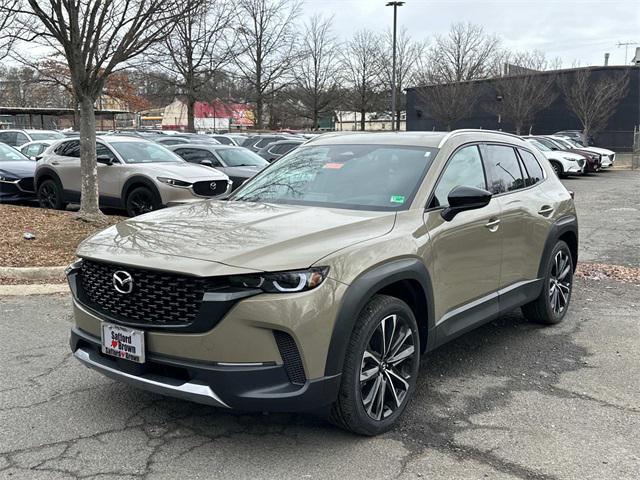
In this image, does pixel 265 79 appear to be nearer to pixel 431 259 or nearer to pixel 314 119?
pixel 314 119

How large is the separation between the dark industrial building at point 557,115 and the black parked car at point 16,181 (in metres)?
36.2

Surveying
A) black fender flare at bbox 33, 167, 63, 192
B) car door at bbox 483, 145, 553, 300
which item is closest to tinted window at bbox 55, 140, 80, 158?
black fender flare at bbox 33, 167, 63, 192

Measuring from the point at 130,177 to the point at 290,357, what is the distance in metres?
8.22

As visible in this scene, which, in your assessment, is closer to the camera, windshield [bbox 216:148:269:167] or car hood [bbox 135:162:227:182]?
car hood [bbox 135:162:227:182]

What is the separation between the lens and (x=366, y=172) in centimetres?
446

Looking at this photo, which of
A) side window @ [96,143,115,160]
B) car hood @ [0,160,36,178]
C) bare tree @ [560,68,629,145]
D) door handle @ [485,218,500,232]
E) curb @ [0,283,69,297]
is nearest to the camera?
door handle @ [485,218,500,232]

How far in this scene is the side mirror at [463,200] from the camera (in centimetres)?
403

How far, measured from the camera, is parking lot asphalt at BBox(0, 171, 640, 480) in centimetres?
322

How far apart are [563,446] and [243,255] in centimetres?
205

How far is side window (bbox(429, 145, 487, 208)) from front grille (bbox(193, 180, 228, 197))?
6352 millimetres

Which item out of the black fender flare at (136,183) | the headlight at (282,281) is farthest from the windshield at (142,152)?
the headlight at (282,281)

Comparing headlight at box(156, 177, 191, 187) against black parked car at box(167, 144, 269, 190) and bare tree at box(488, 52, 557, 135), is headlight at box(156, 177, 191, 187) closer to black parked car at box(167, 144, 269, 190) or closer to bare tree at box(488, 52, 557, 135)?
black parked car at box(167, 144, 269, 190)

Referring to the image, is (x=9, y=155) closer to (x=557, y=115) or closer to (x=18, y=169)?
(x=18, y=169)

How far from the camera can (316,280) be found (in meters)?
3.15
